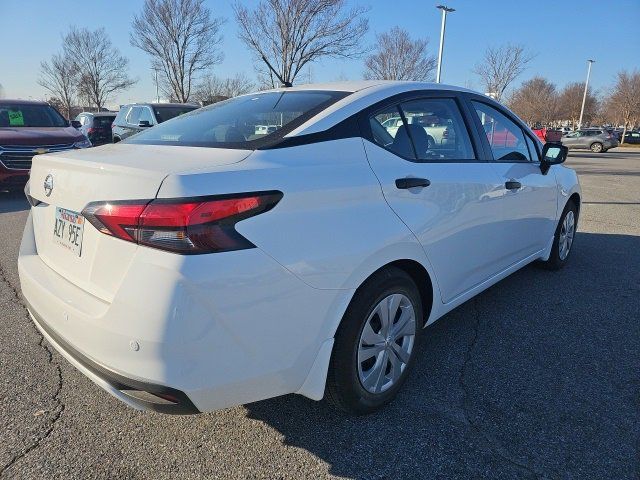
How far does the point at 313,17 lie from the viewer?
2444cm

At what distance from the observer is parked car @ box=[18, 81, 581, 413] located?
1668 millimetres

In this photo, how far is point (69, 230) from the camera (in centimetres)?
207

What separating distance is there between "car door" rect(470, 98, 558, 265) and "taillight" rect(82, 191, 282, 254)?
2.14 m

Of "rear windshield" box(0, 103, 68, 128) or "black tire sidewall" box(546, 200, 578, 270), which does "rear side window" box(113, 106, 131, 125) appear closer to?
"rear windshield" box(0, 103, 68, 128)

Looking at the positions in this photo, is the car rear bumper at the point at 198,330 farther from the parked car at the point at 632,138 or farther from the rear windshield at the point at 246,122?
the parked car at the point at 632,138

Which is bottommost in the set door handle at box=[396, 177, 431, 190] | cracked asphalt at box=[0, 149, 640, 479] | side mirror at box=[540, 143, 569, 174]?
cracked asphalt at box=[0, 149, 640, 479]

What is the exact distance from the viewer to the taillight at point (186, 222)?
64.6 inches

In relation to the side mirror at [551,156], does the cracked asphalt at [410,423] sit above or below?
below

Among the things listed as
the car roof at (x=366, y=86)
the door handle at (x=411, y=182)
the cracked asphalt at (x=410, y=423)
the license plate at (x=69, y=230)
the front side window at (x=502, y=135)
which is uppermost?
the car roof at (x=366, y=86)

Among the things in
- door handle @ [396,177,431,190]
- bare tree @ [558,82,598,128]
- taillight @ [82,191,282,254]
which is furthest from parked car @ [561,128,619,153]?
taillight @ [82,191,282,254]

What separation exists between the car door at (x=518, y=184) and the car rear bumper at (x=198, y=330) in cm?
190

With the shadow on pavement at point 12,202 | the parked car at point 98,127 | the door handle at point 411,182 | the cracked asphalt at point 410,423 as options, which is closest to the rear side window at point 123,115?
the parked car at point 98,127

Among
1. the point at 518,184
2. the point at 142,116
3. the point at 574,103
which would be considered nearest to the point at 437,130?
the point at 518,184

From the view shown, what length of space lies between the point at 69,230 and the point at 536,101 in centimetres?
5894
